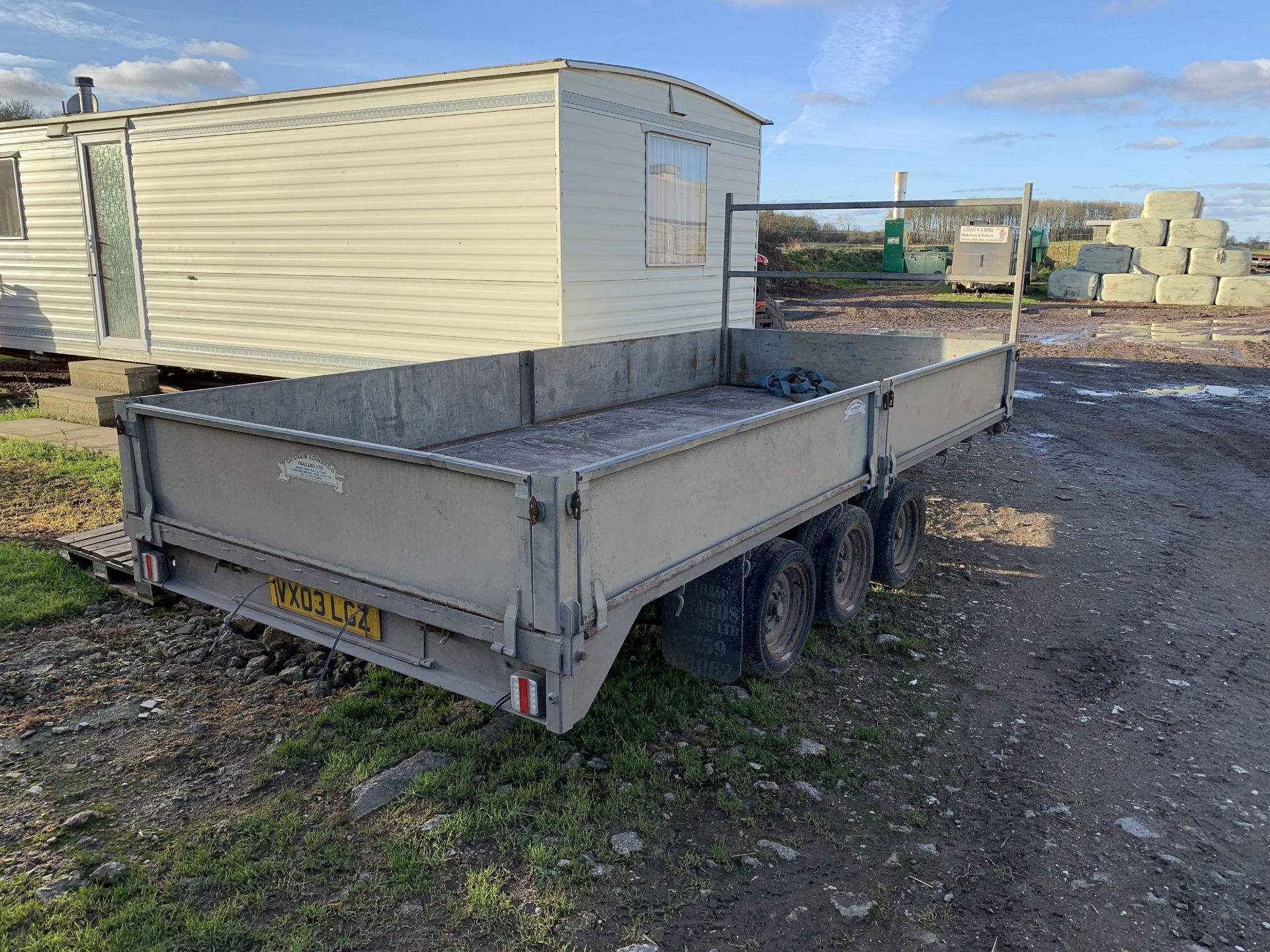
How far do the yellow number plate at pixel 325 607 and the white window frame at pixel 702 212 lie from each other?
5.85 metres

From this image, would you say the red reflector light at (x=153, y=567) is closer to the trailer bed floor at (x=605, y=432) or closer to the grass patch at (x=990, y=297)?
the trailer bed floor at (x=605, y=432)

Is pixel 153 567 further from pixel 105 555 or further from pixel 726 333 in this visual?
pixel 726 333

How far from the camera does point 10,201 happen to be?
462 inches

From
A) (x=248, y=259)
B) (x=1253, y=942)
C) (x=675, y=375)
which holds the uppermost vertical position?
(x=248, y=259)

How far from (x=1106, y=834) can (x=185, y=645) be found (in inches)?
161

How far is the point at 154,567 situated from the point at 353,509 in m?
1.35

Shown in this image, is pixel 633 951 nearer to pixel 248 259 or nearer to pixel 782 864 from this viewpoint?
pixel 782 864

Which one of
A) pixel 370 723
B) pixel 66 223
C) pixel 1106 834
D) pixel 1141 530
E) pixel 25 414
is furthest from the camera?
pixel 66 223

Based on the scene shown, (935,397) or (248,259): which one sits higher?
(248,259)

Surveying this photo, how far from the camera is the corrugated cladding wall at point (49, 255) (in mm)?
11109

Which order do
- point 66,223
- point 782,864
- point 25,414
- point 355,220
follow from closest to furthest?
1. point 782,864
2. point 355,220
3. point 25,414
4. point 66,223

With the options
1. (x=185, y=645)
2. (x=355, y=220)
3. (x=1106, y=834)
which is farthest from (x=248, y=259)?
(x=1106, y=834)

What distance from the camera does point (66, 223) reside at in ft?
36.7

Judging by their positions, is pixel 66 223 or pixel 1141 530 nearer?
pixel 1141 530
